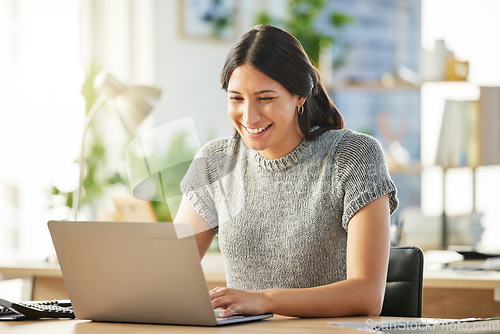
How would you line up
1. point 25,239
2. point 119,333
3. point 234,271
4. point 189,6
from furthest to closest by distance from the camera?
point 189,6, point 25,239, point 234,271, point 119,333

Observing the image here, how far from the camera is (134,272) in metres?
1.44

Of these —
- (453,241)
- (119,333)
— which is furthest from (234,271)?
(453,241)

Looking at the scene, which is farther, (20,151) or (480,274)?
(20,151)

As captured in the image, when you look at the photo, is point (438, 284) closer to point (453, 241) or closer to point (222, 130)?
point (453, 241)

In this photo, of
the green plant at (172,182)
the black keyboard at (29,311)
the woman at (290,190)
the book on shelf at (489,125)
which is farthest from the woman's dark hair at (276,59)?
the book on shelf at (489,125)

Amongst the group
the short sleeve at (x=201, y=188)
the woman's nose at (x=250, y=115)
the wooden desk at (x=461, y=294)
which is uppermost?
the woman's nose at (x=250, y=115)

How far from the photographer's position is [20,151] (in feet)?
14.7

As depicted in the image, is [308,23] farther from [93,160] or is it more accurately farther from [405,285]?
[405,285]

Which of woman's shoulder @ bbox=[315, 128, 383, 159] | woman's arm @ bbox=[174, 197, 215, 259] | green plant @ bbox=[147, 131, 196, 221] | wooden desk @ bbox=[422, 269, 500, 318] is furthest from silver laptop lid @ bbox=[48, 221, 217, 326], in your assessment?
wooden desk @ bbox=[422, 269, 500, 318]

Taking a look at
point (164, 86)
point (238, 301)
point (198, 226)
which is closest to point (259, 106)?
point (198, 226)

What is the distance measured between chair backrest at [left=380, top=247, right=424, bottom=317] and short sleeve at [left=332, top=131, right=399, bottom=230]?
124mm

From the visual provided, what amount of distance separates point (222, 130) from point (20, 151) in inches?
53.6

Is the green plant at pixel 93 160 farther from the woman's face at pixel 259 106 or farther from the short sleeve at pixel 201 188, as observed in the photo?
the woman's face at pixel 259 106

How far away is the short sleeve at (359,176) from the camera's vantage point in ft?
5.69
